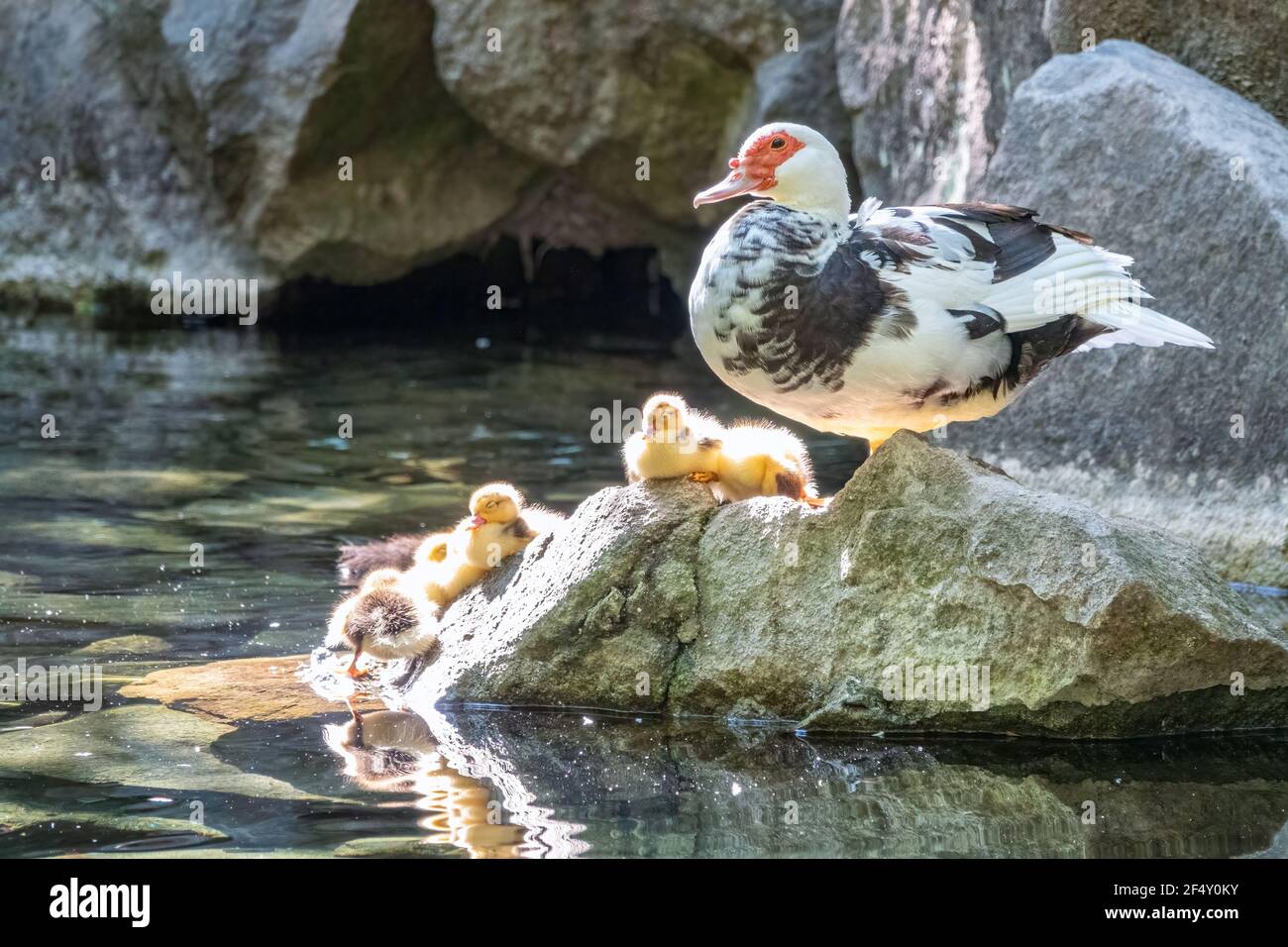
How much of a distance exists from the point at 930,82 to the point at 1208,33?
2364mm

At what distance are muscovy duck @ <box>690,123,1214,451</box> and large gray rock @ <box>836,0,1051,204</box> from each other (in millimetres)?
2946

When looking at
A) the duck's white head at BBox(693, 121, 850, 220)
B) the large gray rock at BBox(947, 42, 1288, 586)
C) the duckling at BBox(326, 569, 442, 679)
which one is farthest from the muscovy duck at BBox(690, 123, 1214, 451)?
the large gray rock at BBox(947, 42, 1288, 586)

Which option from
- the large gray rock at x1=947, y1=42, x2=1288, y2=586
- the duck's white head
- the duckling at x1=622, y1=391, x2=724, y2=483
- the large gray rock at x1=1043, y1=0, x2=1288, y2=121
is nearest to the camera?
the duck's white head

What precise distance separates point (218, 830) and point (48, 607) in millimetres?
2393

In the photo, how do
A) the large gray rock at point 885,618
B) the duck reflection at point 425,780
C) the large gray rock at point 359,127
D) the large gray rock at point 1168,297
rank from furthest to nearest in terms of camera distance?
the large gray rock at point 359,127, the large gray rock at point 1168,297, the large gray rock at point 885,618, the duck reflection at point 425,780

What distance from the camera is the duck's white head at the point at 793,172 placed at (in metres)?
4.61

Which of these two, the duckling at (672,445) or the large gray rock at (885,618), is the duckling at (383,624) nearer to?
the large gray rock at (885,618)

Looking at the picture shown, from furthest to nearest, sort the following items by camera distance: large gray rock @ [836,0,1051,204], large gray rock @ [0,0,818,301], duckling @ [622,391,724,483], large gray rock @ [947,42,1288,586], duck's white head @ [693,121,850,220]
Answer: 1. large gray rock @ [0,0,818,301]
2. large gray rock @ [836,0,1051,204]
3. large gray rock @ [947,42,1288,586]
4. duckling @ [622,391,724,483]
5. duck's white head @ [693,121,850,220]

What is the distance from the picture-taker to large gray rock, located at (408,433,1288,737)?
4.40 metres

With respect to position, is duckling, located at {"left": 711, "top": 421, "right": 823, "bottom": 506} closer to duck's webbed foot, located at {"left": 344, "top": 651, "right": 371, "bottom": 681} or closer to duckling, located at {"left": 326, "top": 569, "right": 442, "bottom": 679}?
duckling, located at {"left": 326, "top": 569, "right": 442, "bottom": 679}

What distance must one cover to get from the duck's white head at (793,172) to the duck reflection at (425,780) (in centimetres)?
165

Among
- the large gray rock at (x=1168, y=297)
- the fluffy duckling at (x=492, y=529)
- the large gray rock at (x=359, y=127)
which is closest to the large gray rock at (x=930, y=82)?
the large gray rock at (x=1168, y=297)
